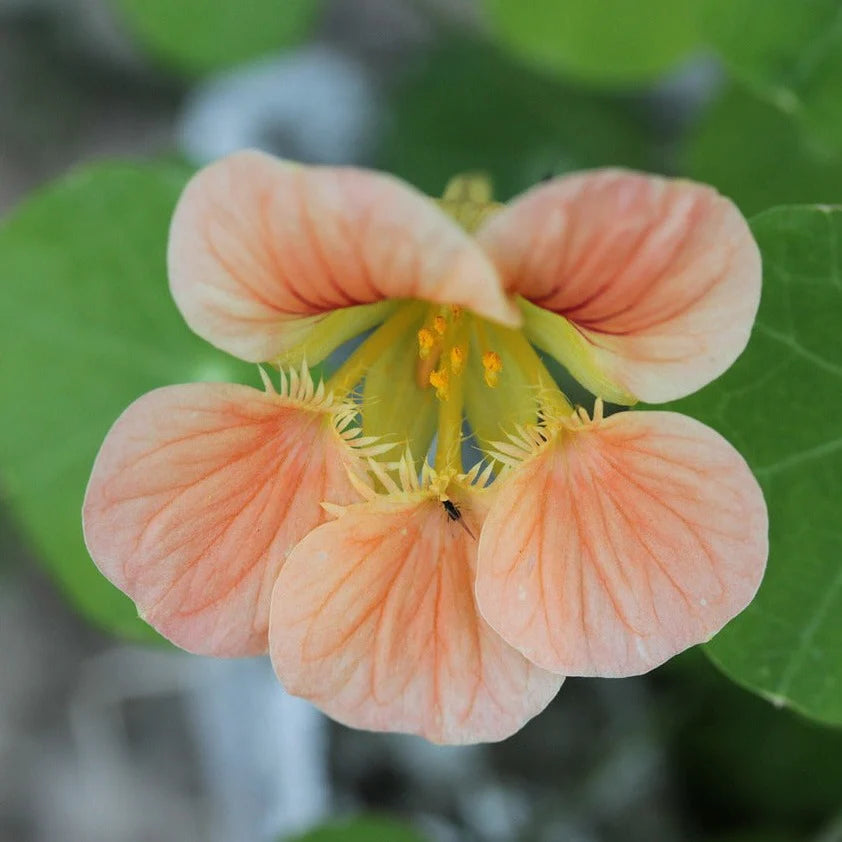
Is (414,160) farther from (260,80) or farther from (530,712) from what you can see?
(530,712)

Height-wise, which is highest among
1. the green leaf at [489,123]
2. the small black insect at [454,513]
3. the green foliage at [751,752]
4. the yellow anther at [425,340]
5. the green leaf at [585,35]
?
the green leaf at [585,35]

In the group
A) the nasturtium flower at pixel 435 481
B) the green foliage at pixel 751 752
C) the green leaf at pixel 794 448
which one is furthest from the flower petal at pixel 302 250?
the green foliage at pixel 751 752

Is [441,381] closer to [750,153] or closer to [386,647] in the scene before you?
[386,647]

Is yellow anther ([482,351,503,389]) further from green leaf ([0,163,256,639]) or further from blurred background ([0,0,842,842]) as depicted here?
green leaf ([0,163,256,639])

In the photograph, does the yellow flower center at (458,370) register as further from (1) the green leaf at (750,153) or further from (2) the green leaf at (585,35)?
(1) the green leaf at (750,153)

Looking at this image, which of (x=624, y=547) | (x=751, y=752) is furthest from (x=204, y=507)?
(x=751, y=752)

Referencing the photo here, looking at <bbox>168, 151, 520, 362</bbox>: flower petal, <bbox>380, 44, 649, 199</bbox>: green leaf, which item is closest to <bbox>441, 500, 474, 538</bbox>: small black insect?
<bbox>168, 151, 520, 362</bbox>: flower petal
